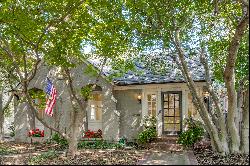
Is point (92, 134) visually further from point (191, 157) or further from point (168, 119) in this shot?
point (191, 157)

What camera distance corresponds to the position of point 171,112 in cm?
1869

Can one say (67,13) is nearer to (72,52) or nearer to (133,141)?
(72,52)

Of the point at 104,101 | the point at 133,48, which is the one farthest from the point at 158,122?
the point at 133,48

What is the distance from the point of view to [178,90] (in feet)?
59.6

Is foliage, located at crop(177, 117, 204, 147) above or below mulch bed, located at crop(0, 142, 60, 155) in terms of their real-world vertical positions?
above

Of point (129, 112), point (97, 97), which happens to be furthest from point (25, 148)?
point (129, 112)

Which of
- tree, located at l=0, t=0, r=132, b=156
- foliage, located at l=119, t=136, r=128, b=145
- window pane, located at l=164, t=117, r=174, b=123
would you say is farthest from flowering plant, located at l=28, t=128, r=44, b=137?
window pane, located at l=164, t=117, r=174, b=123

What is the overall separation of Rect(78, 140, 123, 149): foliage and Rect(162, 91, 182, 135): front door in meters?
2.68

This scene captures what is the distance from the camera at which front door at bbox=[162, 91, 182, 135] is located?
18.5 metres

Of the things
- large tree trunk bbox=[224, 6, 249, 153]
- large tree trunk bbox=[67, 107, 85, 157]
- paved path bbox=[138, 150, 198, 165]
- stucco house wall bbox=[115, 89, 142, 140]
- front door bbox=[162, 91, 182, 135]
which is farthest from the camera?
stucco house wall bbox=[115, 89, 142, 140]

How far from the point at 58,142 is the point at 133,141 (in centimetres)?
392

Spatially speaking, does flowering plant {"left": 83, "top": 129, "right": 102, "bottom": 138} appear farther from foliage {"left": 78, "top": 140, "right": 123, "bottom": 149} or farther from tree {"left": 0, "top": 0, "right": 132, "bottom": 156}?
tree {"left": 0, "top": 0, "right": 132, "bottom": 156}

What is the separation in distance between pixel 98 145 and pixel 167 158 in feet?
16.7

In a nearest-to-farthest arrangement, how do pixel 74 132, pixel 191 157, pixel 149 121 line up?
pixel 191 157, pixel 74 132, pixel 149 121
